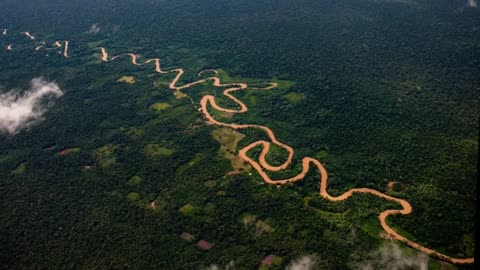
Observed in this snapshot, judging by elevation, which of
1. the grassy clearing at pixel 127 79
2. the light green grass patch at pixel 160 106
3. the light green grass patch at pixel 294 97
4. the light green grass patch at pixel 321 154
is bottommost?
the grassy clearing at pixel 127 79

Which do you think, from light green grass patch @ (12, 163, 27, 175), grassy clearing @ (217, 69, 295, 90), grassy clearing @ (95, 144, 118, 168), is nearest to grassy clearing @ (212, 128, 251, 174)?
grassy clearing @ (95, 144, 118, 168)

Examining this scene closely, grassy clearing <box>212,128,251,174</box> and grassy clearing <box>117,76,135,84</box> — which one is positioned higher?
grassy clearing <box>212,128,251,174</box>

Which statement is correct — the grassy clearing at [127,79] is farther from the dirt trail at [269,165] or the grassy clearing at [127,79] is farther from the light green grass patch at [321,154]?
the light green grass patch at [321,154]

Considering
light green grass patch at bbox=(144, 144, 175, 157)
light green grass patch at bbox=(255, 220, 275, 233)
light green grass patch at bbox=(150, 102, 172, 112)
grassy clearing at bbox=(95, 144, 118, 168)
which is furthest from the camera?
light green grass patch at bbox=(150, 102, 172, 112)

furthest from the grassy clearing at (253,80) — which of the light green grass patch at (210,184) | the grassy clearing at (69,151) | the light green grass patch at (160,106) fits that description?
the grassy clearing at (69,151)

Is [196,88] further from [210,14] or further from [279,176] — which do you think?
[210,14]

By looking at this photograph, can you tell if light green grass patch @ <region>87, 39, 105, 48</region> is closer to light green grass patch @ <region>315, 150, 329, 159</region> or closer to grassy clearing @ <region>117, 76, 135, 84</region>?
grassy clearing @ <region>117, 76, 135, 84</region>
